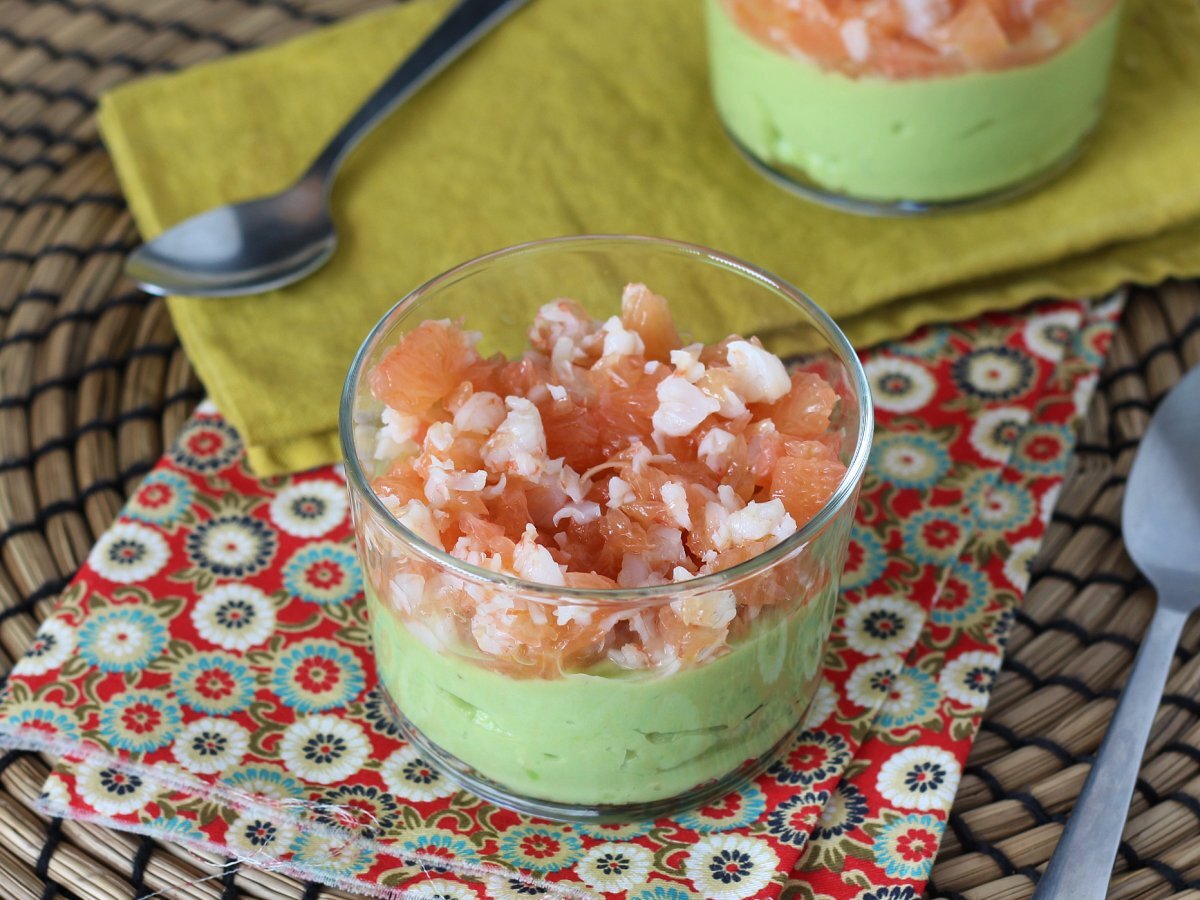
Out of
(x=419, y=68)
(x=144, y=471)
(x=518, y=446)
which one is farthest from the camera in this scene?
(x=419, y=68)

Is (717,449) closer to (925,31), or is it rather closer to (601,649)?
(601,649)

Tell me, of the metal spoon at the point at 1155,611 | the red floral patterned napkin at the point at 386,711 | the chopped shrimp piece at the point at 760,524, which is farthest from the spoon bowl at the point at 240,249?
the metal spoon at the point at 1155,611

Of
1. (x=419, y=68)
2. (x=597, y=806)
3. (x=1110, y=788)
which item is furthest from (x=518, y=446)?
(x=419, y=68)

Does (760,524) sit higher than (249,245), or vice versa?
(760,524)

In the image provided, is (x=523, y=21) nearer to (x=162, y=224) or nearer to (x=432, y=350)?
(x=162, y=224)

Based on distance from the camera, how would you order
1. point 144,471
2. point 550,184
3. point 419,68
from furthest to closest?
point 419,68 < point 550,184 < point 144,471

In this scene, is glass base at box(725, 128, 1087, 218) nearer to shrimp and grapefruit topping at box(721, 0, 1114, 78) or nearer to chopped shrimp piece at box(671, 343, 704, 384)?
shrimp and grapefruit topping at box(721, 0, 1114, 78)
